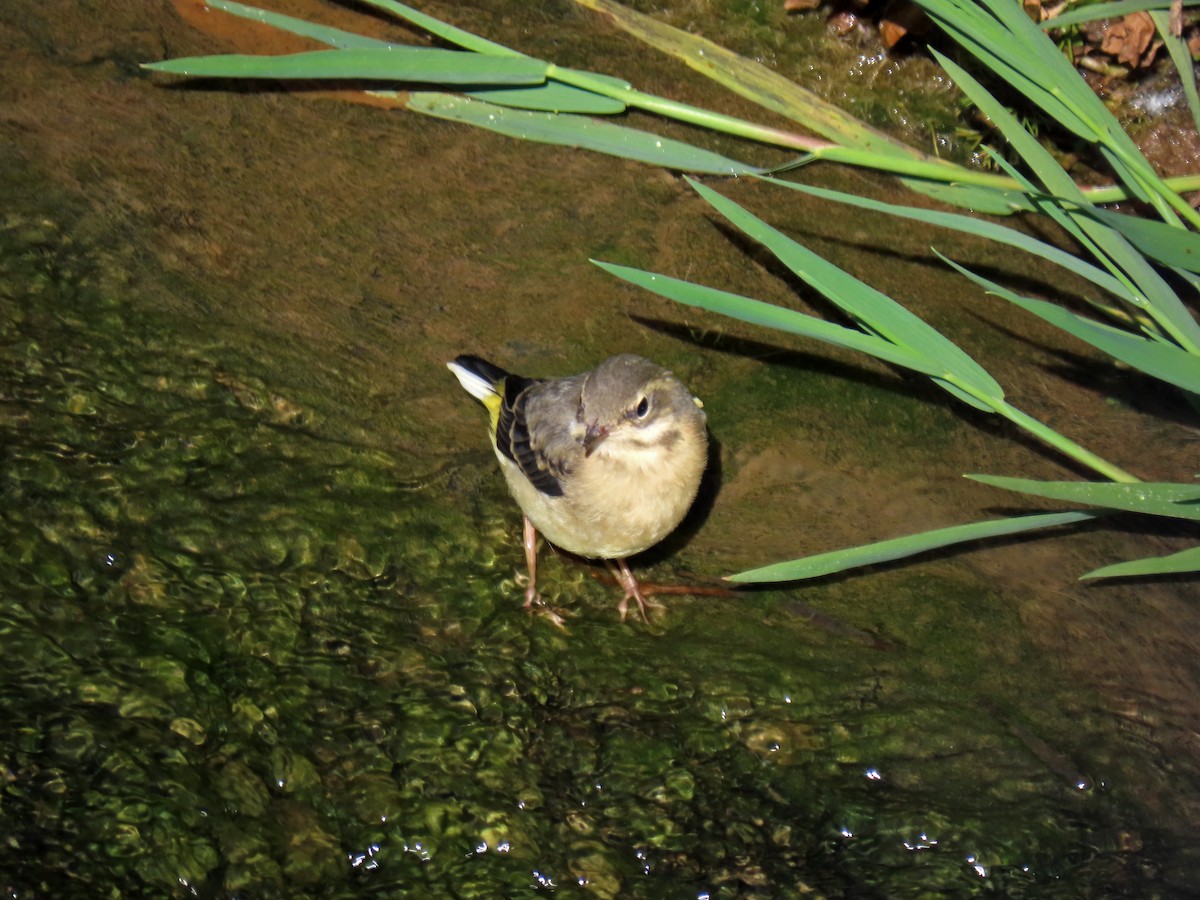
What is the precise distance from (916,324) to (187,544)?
7.76ft

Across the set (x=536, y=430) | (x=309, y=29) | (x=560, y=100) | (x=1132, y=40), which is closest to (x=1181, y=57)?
Answer: (x=1132, y=40)

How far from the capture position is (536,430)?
4340mm

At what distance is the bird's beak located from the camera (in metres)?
4.21

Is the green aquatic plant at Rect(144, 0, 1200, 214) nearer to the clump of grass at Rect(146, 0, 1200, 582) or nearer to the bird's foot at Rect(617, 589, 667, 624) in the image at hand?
the clump of grass at Rect(146, 0, 1200, 582)

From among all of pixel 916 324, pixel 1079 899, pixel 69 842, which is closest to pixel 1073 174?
pixel 916 324

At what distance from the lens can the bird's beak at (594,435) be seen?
13.8 ft

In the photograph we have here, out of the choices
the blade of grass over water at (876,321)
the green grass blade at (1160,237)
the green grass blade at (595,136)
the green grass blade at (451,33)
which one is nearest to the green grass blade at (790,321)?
the blade of grass over water at (876,321)

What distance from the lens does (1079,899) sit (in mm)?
3453

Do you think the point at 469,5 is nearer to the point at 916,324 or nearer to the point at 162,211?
the point at 162,211

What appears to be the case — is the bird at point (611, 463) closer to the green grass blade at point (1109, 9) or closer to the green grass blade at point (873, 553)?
the green grass blade at point (873, 553)

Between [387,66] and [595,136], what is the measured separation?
0.86m

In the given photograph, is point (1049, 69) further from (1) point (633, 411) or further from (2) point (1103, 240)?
(1) point (633, 411)

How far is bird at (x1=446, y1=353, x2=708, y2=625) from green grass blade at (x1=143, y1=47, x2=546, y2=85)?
1.22 meters

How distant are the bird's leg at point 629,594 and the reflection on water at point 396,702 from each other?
0.22 ft
